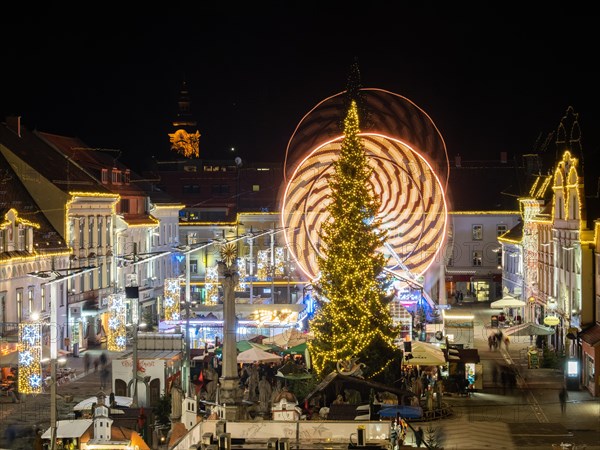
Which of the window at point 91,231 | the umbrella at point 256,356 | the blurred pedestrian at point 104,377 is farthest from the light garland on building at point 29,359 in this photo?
the window at point 91,231

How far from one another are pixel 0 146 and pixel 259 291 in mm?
38109

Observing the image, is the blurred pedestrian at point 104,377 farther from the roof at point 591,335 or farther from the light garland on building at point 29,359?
the roof at point 591,335

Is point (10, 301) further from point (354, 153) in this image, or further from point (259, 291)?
point (259, 291)

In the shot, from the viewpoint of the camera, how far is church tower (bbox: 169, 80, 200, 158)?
129 meters

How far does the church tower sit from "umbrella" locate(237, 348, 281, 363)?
77.2m

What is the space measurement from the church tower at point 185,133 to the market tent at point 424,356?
79137 millimetres

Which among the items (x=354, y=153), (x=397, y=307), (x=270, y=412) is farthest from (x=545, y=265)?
(x=270, y=412)

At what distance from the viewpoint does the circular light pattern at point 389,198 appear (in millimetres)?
62281

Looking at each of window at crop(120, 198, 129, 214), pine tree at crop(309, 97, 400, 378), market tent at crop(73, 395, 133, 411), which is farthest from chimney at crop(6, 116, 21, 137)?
market tent at crop(73, 395, 133, 411)

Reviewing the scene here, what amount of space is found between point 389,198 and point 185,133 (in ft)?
225

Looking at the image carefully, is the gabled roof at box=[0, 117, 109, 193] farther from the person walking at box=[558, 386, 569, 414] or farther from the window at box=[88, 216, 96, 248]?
the person walking at box=[558, 386, 569, 414]

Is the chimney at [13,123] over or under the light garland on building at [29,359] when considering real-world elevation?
over

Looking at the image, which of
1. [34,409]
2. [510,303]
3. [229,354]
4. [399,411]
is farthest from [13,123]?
[399,411]

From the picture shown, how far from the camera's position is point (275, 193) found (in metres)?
111
